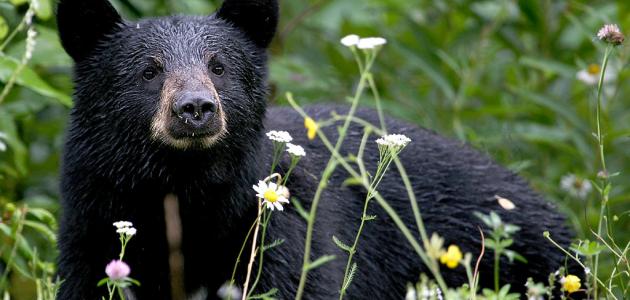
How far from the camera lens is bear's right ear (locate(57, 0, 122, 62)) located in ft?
19.2

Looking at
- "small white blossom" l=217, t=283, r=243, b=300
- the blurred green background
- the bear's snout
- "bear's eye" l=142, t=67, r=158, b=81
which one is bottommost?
"small white blossom" l=217, t=283, r=243, b=300

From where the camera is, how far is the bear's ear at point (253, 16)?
6066mm

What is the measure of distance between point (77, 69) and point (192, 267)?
1.14 metres

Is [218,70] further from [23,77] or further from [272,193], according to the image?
[23,77]

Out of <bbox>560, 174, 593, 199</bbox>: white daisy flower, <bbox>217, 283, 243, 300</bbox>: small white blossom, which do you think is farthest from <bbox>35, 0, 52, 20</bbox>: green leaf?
<bbox>560, 174, 593, 199</bbox>: white daisy flower

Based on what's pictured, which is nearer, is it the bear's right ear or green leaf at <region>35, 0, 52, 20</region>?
the bear's right ear

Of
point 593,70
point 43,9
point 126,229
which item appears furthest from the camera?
point 593,70

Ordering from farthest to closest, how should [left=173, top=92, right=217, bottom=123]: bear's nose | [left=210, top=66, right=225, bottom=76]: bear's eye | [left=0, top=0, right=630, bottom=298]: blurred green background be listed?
[left=0, top=0, right=630, bottom=298]: blurred green background
[left=210, top=66, right=225, bottom=76]: bear's eye
[left=173, top=92, right=217, bottom=123]: bear's nose

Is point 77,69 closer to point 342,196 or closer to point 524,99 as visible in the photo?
point 342,196

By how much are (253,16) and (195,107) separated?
3.24 feet

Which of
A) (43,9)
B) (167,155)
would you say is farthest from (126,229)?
(43,9)

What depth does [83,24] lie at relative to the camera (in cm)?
589

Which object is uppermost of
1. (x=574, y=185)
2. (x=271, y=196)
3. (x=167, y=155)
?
(x=574, y=185)

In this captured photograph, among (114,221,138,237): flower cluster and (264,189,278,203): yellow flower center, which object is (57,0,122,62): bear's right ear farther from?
(264,189,278,203): yellow flower center
